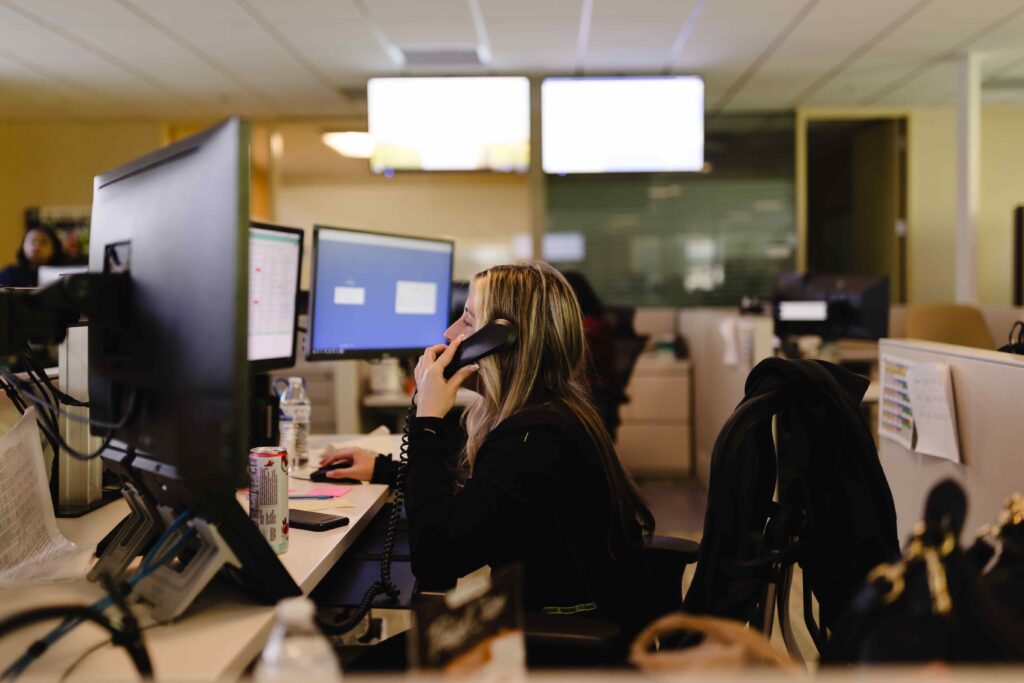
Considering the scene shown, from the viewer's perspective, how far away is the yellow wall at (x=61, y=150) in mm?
6539

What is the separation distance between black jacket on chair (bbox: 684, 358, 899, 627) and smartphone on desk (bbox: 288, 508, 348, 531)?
2.15 ft

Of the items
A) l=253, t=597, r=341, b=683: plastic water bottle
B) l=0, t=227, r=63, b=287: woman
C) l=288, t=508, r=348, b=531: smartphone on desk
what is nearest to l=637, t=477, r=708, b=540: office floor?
l=288, t=508, r=348, b=531: smartphone on desk

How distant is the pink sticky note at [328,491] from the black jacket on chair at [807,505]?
2.84 feet

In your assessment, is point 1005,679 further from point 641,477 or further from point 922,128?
point 922,128

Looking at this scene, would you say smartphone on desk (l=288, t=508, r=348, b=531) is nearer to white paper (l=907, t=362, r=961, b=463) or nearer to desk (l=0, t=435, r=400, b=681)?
desk (l=0, t=435, r=400, b=681)

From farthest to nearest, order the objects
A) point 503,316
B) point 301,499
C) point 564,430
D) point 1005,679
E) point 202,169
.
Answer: point 301,499
point 503,316
point 564,430
point 202,169
point 1005,679

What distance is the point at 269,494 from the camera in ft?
4.15

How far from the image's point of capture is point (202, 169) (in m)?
0.90

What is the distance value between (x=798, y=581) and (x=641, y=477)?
1756mm

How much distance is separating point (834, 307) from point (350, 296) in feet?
8.63

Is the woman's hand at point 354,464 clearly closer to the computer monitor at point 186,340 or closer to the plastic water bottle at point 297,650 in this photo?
the computer monitor at point 186,340

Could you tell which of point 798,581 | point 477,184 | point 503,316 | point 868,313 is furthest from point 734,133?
point 503,316

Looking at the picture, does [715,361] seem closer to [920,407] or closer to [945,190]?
[920,407]

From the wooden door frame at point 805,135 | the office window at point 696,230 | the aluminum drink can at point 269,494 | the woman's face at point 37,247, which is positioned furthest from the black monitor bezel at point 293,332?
the wooden door frame at point 805,135
